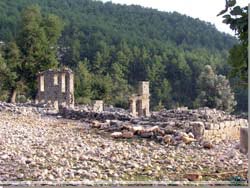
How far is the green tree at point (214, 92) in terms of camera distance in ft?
60.6

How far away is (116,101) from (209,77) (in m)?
4.77

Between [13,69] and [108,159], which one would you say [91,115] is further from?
[13,69]

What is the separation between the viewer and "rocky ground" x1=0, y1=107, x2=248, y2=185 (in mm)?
4590

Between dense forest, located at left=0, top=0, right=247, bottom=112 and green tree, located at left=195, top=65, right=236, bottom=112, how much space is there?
31 cm

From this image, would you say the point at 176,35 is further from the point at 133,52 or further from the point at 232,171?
the point at 232,171

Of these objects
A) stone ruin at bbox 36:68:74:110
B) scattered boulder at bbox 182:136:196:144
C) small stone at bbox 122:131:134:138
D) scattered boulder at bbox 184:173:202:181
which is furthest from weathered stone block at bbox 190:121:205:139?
stone ruin at bbox 36:68:74:110

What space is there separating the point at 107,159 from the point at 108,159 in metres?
0.01

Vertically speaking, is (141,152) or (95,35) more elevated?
(95,35)

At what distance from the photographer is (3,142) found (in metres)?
6.21

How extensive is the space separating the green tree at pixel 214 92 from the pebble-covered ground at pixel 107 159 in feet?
36.8

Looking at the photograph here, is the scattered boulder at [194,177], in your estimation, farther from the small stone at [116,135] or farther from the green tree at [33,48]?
the green tree at [33,48]

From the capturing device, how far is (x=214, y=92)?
19.1 metres

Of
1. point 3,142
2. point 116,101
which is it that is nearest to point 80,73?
point 116,101

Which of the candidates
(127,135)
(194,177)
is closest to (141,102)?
(127,135)
